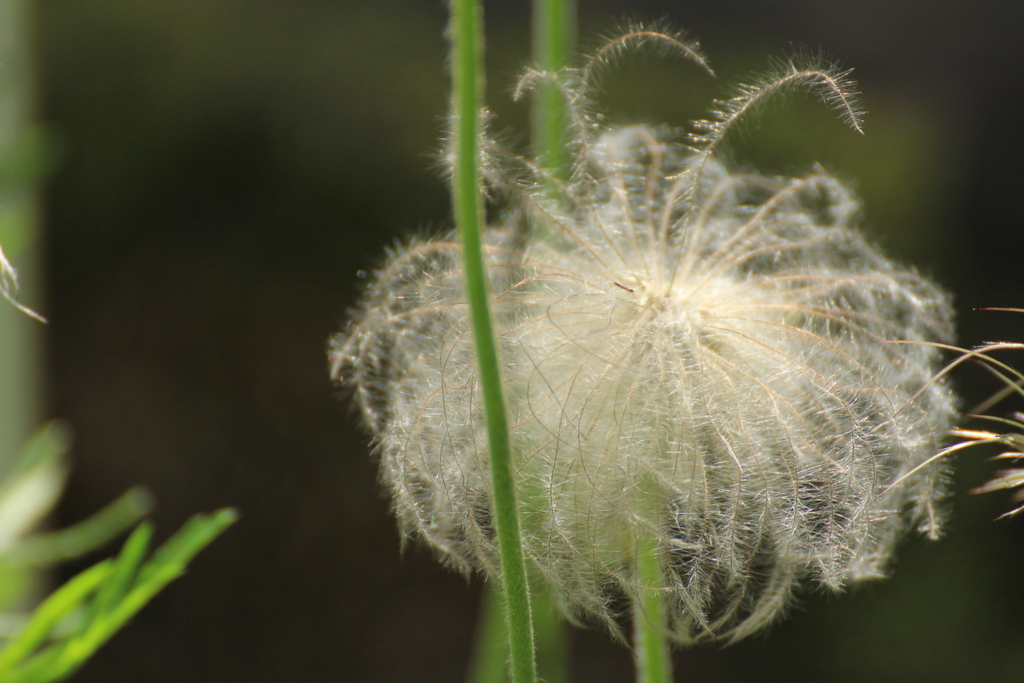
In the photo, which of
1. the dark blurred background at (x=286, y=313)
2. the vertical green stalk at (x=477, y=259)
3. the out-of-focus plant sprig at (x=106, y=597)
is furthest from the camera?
the dark blurred background at (x=286, y=313)

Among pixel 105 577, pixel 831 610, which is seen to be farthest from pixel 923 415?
pixel 831 610

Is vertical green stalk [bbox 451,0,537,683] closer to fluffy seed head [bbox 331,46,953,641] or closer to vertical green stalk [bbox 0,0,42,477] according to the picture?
fluffy seed head [bbox 331,46,953,641]

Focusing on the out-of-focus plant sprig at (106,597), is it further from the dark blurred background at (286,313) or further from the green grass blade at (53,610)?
the dark blurred background at (286,313)

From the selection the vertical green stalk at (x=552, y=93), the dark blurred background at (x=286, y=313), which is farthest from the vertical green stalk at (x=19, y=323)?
the vertical green stalk at (x=552, y=93)

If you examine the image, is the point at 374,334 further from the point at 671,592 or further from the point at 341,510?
the point at 341,510

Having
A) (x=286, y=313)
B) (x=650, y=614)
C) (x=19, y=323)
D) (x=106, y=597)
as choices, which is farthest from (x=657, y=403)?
(x=19, y=323)

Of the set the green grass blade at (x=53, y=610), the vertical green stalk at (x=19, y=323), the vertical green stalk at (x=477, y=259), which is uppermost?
the vertical green stalk at (x=19, y=323)
